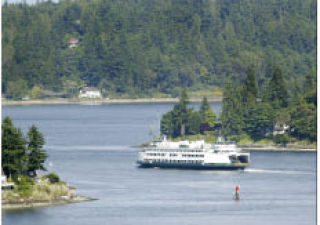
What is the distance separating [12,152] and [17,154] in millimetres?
408

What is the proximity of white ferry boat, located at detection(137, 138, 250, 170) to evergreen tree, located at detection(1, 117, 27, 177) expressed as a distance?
93.5ft

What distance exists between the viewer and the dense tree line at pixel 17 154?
2827 inches

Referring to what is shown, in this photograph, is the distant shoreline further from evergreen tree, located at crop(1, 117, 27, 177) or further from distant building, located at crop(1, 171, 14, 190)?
distant building, located at crop(1, 171, 14, 190)

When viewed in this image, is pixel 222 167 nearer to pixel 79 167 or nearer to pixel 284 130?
pixel 79 167

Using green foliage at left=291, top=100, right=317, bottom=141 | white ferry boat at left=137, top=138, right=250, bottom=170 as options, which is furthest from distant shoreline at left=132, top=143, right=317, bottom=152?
white ferry boat at left=137, top=138, right=250, bottom=170

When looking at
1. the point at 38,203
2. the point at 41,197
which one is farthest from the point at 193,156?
the point at 38,203

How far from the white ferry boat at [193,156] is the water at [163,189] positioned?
132 cm

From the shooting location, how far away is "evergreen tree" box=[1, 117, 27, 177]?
236ft

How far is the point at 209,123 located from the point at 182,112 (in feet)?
10.2

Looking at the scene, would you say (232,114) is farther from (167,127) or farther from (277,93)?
(277,93)

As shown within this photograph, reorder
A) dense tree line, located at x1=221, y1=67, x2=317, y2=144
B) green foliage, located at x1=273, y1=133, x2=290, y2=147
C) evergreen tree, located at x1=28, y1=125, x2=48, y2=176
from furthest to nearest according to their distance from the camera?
dense tree line, located at x1=221, y1=67, x2=317, y2=144, green foliage, located at x1=273, y1=133, x2=290, y2=147, evergreen tree, located at x1=28, y1=125, x2=48, y2=176

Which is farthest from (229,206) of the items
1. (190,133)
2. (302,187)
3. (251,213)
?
(190,133)

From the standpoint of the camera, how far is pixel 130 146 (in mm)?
119875

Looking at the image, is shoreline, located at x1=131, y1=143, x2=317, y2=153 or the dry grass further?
shoreline, located at x1=131, y1=143, x2=317, y2=153
